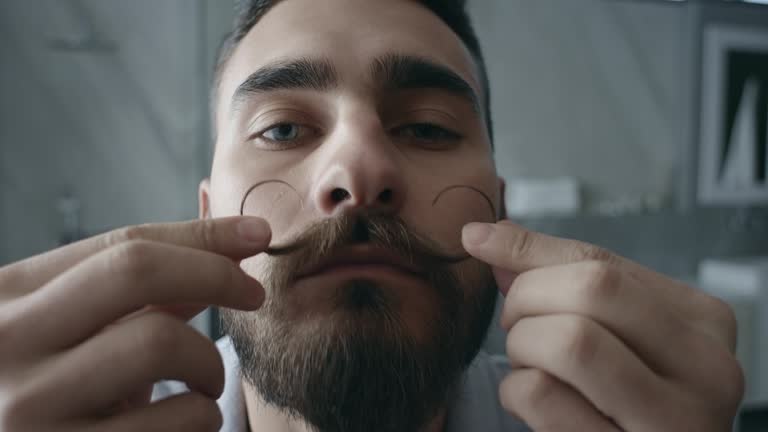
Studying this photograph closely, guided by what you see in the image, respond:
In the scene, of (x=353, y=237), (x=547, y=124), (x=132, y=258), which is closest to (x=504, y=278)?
(x=353, y=237)

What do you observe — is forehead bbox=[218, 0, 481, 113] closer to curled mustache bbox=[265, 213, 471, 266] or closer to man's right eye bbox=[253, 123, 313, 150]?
man's right eye bbox=[253, 123, 313, 150]

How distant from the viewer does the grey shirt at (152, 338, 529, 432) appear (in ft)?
2.79

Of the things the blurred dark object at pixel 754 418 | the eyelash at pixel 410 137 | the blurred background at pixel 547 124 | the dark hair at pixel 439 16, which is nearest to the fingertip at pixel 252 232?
the eyelash at pixel 410 137

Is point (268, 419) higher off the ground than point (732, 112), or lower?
higher

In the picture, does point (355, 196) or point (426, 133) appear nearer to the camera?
point (355, 196)

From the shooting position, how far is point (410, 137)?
0.74 meters

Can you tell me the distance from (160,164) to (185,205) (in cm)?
22

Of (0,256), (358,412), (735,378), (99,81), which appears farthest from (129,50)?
(735,378)

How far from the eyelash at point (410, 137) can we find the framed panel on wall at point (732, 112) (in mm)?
2883

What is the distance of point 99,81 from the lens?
227 cm

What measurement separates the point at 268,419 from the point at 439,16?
72 cm

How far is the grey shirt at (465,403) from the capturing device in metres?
0.85

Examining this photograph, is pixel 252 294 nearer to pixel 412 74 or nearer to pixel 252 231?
pixel 252 231

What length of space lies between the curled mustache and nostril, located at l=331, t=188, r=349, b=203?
0.02m
